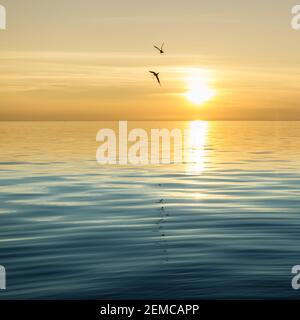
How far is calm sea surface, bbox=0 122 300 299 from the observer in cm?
1577

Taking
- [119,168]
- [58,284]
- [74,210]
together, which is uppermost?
[119,168]

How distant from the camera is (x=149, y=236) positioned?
878 inches

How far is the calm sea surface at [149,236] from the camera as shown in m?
15.8

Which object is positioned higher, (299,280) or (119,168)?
(119,168)

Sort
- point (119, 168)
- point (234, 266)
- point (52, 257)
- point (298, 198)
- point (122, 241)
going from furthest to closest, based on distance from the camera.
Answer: point (119, 168) < point (298, 198) < point (122, 241) < point (52, 257) < point (234, 266)

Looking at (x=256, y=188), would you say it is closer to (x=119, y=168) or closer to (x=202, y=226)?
(x=202, y=226)

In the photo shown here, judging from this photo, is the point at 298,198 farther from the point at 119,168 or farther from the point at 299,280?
the point at 119,168

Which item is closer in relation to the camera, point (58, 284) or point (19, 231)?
point (58, 284)

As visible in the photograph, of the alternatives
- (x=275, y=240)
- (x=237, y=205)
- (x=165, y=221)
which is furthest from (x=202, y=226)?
(x=237, y=205)

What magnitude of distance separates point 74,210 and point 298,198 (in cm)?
1224

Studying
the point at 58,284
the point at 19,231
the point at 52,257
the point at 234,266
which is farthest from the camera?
the point at 19,231

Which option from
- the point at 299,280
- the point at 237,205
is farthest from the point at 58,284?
the point at 237,205

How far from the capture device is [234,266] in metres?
17.6

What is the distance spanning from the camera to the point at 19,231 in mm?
23141
